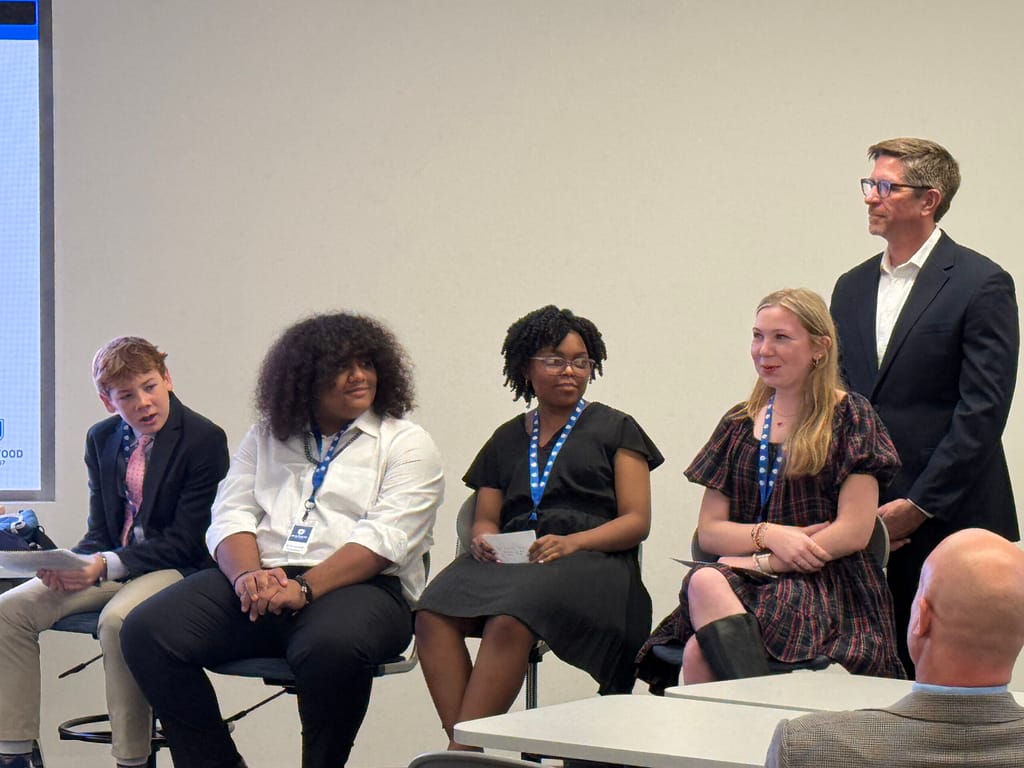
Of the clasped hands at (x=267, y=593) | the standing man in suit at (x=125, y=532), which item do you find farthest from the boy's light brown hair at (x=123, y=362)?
the clasped hands at (x=267, y=593)

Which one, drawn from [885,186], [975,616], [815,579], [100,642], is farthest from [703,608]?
[100,642]

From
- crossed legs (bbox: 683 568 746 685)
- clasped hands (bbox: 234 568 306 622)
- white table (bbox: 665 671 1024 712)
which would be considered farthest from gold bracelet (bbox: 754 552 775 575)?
clasped hands (bbox: 234 568 306 622)

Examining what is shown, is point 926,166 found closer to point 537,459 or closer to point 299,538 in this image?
point 537,459

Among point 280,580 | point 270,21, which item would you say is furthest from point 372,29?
point 280,580

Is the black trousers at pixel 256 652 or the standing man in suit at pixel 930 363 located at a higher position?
the standing man in suit at pixel 930 363

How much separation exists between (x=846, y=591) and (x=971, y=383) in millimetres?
675

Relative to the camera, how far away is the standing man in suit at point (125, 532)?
3604 millimetres

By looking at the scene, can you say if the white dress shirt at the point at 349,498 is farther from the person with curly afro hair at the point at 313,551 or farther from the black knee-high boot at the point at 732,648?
the black knee-high boot at the point at 732,648

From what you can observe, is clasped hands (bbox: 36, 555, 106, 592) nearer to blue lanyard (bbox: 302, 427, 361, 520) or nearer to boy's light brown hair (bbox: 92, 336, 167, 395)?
boy's light brown hair (bbox: 92, 336, 167, 395)

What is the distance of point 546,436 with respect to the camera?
369cm

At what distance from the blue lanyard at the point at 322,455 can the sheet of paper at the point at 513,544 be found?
0.49 m

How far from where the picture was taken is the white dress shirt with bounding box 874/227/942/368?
3.47 meters

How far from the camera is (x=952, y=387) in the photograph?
339 centimetres

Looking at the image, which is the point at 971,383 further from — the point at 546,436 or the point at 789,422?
the point at 546,436
